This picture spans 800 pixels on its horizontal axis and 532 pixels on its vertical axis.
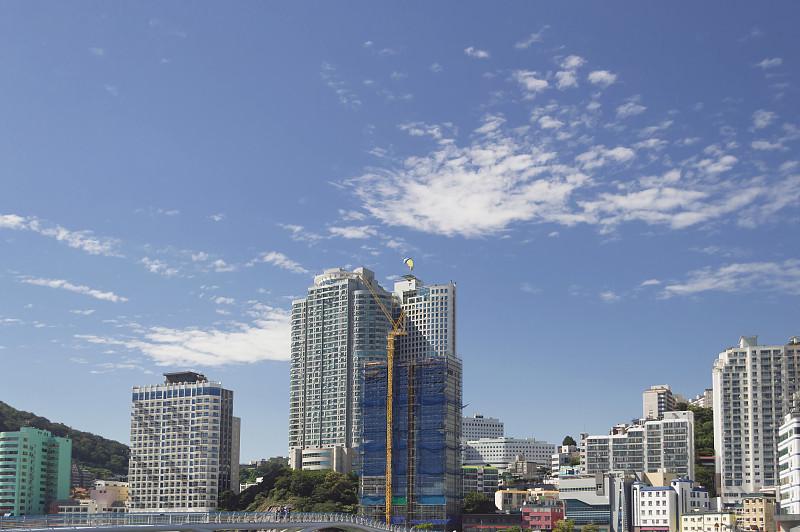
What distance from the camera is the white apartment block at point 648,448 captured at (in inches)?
7244

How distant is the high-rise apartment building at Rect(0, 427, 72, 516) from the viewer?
623ft

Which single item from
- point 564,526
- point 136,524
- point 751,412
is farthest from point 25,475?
point 751,412

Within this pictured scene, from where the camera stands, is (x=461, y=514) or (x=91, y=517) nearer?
(x=91, y=517)

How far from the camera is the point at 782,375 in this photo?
7008 inches

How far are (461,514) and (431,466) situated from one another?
9.91 metres

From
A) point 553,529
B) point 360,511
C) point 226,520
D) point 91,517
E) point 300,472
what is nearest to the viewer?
point 91,517

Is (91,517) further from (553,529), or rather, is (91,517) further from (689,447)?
(689,447)

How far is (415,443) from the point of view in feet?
571

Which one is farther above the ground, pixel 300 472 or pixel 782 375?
pixel 782 375

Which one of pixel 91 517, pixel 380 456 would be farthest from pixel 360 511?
pixel 91 517

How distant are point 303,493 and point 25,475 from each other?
60.2m

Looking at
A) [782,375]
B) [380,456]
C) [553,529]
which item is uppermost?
[782,375]

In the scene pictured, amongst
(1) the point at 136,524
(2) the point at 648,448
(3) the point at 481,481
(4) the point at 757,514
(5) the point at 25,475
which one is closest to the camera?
(1) the point at 136,524

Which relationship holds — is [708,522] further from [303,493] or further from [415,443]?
[303,493]
